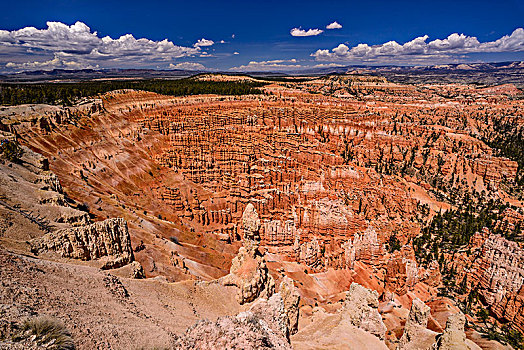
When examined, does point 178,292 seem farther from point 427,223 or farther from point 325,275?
point 427,223

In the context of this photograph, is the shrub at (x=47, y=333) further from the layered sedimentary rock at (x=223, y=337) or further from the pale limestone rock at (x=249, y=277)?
the pale limestone rock at (x=249, y=277)

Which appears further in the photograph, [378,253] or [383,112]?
[383,112]

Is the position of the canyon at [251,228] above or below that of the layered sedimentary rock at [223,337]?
below

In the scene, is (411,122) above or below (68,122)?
below

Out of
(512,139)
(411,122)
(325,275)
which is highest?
(411,122)

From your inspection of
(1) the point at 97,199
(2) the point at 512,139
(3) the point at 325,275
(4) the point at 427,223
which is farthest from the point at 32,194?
(2) the point at 512,139

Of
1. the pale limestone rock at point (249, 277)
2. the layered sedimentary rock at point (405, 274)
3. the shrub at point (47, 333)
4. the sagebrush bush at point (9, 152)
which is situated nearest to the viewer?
the shrub at point (47, 333)

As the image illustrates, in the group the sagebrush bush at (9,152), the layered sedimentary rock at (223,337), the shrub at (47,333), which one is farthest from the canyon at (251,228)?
the sagebrush bush at (9,152)

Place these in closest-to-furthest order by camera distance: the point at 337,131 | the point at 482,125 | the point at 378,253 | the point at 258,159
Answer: the point at 378,253 < the point at 258,159 < the point at 337,131 < the point at 482,125
